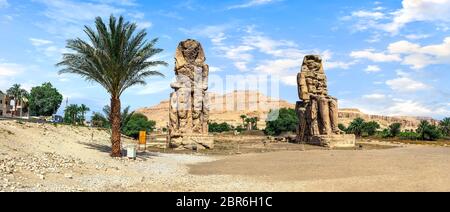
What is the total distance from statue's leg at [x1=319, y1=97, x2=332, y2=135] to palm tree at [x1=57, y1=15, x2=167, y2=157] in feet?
60.2

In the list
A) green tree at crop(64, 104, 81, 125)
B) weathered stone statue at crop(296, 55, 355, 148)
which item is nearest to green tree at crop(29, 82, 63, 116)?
green tree at crop(64, 104, 81, 125)

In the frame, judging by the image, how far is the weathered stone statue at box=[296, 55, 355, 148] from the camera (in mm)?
33156

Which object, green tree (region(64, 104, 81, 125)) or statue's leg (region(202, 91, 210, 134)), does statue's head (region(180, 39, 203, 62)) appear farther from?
green tree (region(64, 104, 81, 125))

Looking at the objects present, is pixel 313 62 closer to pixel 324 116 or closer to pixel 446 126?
pixel 324 116

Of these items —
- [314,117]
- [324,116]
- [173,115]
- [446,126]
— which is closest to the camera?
[173,115]

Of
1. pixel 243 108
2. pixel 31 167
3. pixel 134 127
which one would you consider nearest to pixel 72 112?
pixel 134 127

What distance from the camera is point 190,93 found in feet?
104

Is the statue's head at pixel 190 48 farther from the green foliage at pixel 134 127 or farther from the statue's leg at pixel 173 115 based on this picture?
the green foliage at pixel 134 127

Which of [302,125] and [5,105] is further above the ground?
[5,105]

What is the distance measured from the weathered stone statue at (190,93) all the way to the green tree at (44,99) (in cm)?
5111

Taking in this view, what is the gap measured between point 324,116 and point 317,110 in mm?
1217

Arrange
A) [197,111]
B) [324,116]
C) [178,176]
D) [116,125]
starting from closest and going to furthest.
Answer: [178,176] → [116,125] → [197,111] → [324,116]

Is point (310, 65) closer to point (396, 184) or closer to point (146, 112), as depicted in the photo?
point (396, 184)
